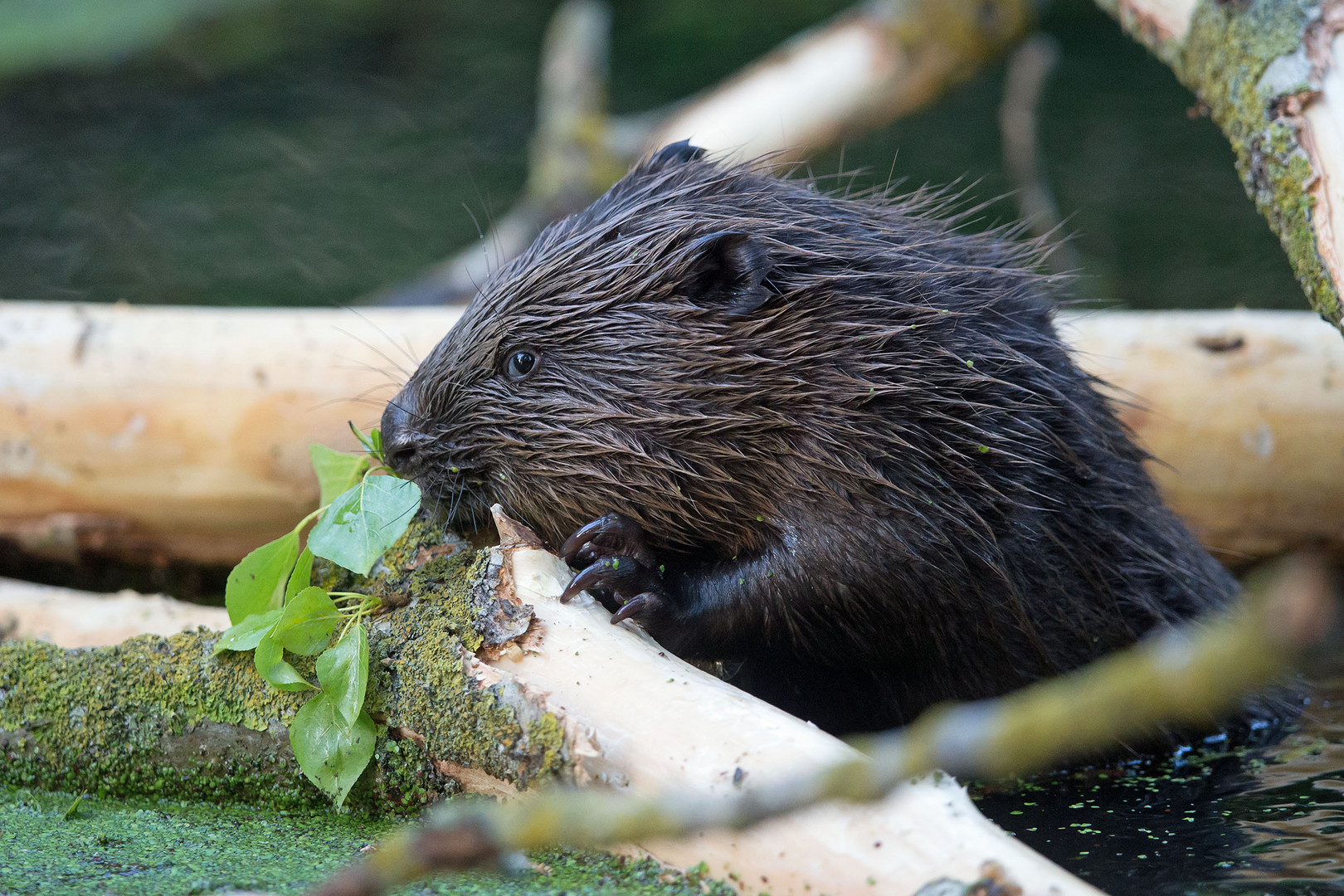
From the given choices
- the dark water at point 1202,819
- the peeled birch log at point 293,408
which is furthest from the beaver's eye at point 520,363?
the dark water at point 1202,819

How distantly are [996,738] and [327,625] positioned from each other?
1.71m

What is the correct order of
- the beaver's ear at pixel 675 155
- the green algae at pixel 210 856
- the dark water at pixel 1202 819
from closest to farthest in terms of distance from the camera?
1. the green algae at pixel 210 856
2. the dark water at pixel 1202 819
3. the beaver's ear at pixel 675 155

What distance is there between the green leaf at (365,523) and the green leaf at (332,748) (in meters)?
0.29

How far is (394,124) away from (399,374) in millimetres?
7943

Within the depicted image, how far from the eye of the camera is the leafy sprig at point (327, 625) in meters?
2.43

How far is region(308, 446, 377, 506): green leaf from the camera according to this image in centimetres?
295

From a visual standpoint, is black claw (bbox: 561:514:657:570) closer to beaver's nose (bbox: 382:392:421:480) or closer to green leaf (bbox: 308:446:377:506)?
beaver's nose (bbox: 382:392:421:480)

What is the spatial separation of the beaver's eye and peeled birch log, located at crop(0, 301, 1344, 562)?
3.88 feet

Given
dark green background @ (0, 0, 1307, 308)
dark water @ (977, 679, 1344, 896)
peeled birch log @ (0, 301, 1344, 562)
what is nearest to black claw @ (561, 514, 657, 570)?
dark water @ (977, 679, 1344, 896)

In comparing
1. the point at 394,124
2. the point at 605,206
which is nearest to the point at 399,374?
the point at 605,206

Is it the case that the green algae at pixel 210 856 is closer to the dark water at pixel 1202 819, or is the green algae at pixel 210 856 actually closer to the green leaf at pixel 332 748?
the green leaf at pixel 332 748

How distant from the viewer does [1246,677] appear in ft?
3.15

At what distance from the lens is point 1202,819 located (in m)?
2.69

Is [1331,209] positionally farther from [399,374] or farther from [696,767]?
[399,374]
